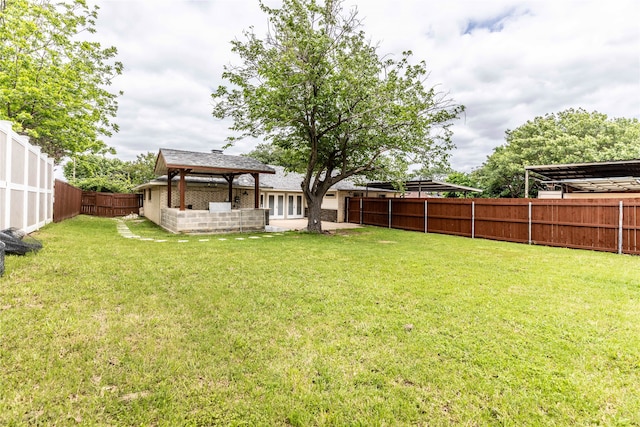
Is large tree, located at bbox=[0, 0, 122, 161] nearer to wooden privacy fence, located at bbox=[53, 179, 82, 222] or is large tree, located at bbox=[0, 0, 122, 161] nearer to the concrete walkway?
wooden privacy fence, located at bbox=[53, 179, 82, 222]

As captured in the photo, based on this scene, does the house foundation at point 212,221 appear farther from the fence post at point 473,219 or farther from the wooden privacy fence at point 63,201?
the fence post at point 473,219

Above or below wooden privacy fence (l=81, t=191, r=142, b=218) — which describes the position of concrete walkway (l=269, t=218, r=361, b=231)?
below

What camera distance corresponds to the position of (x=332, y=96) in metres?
10.9

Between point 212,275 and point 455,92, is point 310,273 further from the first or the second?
point 455,92

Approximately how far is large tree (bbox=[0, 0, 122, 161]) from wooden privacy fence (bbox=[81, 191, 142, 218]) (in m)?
8.91

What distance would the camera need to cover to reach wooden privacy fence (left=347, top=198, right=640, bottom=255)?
376 inches

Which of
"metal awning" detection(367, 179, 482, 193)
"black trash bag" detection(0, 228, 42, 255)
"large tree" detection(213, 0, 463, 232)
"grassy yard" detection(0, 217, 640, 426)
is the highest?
"large tree" detection(213, 0, 463, 232)

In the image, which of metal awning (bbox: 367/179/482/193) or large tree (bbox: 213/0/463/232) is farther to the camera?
metal awning (bbox: 367/179/482/193)

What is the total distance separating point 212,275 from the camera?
6008mm

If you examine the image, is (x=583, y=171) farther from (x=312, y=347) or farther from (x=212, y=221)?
(x=212, y=221)

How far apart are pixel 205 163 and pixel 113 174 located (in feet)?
106

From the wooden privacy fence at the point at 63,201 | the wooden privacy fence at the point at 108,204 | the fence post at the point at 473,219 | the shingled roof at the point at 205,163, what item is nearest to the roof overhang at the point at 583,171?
the fence post at the point at 473,219

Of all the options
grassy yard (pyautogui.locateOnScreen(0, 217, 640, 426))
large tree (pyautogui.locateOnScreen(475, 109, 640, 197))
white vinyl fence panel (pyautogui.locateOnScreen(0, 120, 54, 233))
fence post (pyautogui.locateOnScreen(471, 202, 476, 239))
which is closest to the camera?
grassy yard (pyautogui.locateOnScreen(0, 217, 640, 426))

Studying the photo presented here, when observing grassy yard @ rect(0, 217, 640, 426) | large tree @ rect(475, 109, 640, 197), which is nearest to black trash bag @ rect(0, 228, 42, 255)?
grassy yard @ rect(0, 217, 640, 426)
